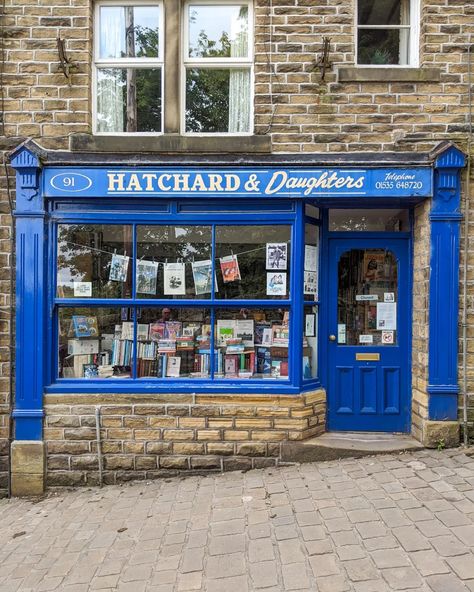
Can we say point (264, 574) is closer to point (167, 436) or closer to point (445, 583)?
point (445, 583)

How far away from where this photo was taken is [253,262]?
17.9 ft

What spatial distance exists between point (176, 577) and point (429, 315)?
347 centimetres

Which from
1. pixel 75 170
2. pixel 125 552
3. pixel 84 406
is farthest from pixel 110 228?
pixel 125 552

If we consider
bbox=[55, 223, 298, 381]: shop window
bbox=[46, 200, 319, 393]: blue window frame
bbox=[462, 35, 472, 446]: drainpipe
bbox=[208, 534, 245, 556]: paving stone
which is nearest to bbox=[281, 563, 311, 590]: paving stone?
bbox=[208, 534, 245, 556]: paving stone

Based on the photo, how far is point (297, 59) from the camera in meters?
5.28

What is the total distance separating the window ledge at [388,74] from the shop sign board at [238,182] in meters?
0.95

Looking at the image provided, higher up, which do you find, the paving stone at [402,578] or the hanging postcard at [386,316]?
the hanging postcard at [386,316]

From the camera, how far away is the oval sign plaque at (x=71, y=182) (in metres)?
5.20

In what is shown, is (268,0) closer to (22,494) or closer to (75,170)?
(75,170)

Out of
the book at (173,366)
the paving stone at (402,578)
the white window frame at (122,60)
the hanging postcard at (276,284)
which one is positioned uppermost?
the white window frame at (122,60)

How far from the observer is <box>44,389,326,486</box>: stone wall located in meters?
5.20

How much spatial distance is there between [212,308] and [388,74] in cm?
309

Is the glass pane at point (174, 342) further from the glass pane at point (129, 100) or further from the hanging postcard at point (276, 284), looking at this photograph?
the glass pane at point (129, 100)

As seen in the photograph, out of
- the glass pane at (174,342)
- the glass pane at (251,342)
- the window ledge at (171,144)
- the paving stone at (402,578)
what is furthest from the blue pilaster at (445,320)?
the glass pane at (174,342)
